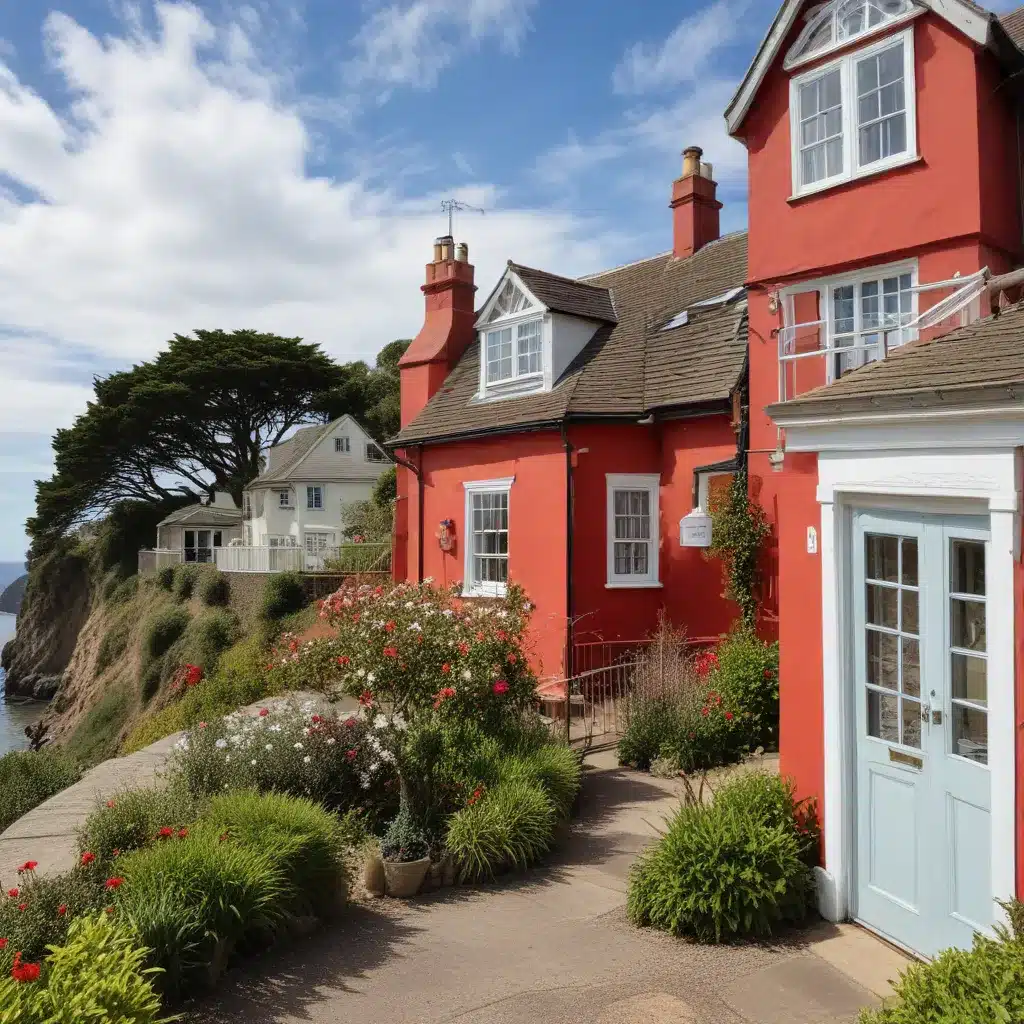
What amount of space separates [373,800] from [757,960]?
3994 mm

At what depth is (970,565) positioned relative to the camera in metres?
5.00

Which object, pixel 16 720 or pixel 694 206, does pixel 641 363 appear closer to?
pixel 694 206

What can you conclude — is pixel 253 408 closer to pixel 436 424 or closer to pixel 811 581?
pixel 436 424

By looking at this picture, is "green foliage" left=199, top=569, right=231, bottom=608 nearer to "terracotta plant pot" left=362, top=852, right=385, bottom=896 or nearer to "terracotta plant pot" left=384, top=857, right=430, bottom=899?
"terracotta plant pot" left=362, top=852, right=385, bottom=896

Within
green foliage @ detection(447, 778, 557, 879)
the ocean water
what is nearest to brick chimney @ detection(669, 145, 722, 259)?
green foliage @ detection(447, 778, 557, 879)

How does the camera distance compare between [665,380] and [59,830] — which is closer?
[59,830]

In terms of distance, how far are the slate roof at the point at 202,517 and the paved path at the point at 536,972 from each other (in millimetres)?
40327

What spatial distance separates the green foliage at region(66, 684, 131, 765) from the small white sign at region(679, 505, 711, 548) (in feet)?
84.0

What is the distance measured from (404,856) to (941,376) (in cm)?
545

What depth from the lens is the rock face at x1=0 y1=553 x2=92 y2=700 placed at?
167 ft

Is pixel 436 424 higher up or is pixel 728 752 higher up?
pixel 436 424

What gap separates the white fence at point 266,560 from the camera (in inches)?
1200

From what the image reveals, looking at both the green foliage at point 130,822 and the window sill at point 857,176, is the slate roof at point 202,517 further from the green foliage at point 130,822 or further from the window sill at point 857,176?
the green foliage at point 130,822

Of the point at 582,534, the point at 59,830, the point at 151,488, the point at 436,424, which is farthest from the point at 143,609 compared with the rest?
the point at 59,830
